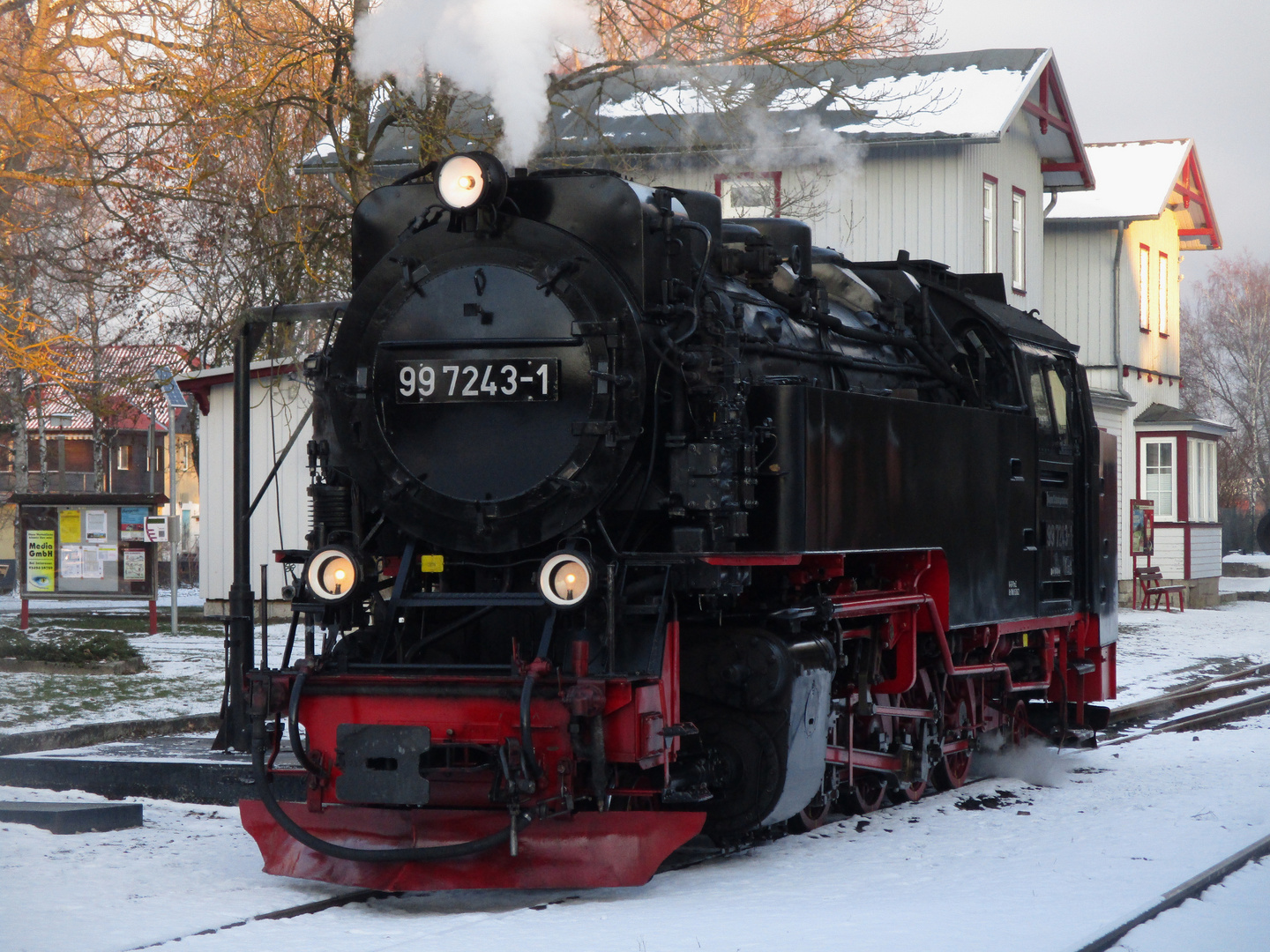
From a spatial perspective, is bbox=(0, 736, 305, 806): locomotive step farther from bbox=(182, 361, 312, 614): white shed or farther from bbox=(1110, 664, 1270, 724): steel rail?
bbox=(182, 361, 312, 614): white shed

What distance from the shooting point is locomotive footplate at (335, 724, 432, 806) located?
6.00 metres

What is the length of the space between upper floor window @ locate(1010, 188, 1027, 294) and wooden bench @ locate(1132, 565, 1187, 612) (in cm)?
532

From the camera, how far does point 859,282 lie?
29.4 ft

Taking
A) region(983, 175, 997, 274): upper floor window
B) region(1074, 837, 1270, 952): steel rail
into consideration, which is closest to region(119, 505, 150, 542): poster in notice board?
region(983, 175, 997, 274): upper floor window

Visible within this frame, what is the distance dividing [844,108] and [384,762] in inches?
629

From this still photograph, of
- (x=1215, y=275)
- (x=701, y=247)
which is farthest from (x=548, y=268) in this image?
(x=1215, y=275)

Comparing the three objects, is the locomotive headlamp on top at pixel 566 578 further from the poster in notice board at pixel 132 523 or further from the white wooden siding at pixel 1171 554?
the white wooden siding at pixel 1171 554

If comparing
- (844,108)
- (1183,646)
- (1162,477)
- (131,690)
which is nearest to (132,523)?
(131,690)

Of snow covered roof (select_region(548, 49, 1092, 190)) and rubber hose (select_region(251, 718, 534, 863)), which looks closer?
rubber hose (select_region(251, 718, 534, 863))

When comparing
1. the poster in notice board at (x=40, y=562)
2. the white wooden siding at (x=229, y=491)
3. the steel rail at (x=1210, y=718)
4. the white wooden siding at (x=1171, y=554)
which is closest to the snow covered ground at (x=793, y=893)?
the steel rail at (x=1210, y=718)

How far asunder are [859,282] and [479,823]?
13.4ft

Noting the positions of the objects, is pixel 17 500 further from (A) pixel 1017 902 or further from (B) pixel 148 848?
(A) pixel 1017 902

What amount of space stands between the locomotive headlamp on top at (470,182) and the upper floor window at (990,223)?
16523 millimetres

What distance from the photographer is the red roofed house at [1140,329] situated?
1062 inches
